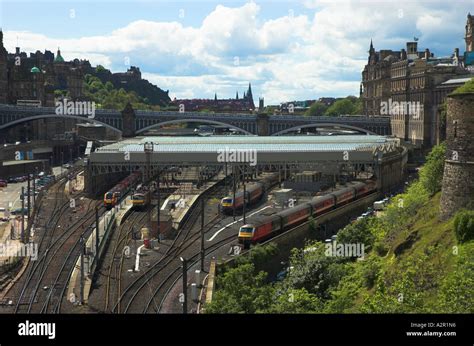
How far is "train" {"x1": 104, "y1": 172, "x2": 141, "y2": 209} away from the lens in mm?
49312

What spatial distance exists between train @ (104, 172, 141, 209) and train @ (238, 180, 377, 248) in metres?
13.3

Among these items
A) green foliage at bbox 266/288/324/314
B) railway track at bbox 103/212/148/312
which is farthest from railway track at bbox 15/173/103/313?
green foliage at bbox 266/288/324/314

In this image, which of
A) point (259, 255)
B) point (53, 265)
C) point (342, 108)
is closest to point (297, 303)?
point (259, 255)

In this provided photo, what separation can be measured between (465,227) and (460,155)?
3.72m

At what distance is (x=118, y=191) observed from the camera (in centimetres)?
5353

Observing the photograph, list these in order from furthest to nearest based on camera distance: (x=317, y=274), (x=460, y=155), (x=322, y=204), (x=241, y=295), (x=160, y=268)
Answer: (x=322, y=204) < (x=160, y=268) < (x=317, y=274) < (x=241, y=295) < (x=460, y=155)

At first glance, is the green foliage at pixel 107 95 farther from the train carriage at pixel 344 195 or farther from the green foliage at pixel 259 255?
the green foliage at pixel 259 255

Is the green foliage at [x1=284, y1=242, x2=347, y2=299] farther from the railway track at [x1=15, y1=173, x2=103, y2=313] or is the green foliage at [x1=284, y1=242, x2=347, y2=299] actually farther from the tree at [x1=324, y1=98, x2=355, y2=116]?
the tree at [x1=324, y1=98, x2=355, y2=116]

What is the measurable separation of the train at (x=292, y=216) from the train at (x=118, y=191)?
13279mm

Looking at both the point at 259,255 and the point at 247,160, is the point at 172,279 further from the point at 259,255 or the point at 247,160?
the point at 247,160

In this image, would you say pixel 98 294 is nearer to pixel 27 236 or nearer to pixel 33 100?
pixel 27 236

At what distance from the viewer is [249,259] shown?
112 ft

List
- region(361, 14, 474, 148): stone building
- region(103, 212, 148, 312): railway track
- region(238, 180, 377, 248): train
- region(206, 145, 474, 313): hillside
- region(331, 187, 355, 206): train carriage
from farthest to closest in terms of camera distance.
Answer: region(361, 14, 474, 148): stone building < region(331, 187, 355, 206): train carriage < region(238, 180, 377, 248): train < region(103, 212, 148, 312): railway track < region(206, 145, 474, 313): hillside
